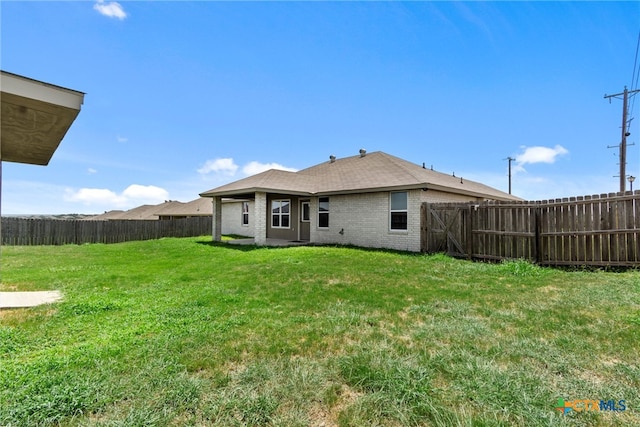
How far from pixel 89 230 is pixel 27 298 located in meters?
16.1

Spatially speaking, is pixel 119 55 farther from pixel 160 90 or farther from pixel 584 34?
pixel 584 34

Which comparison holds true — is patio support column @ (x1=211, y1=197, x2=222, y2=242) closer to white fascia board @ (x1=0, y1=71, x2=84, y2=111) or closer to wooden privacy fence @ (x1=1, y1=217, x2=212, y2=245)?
wooden privacy fence @ (x1=1, y1=217, x2=212, y2=245)

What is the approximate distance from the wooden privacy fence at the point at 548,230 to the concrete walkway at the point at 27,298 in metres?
11.4

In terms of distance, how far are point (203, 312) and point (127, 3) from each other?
7.45 meters

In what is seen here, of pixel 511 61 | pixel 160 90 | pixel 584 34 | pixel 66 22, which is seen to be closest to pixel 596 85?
pixel 584 34

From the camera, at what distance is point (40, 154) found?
6.13 metres

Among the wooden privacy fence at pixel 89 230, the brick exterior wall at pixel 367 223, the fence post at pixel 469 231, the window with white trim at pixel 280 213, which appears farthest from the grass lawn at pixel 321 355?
the wooden privacy fence at pixel 89 230

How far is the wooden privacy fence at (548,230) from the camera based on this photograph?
312 inches

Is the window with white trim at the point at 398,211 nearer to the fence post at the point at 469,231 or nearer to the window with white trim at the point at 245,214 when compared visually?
the fence post at the point at 469,231

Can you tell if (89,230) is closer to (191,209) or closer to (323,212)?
(323,212)

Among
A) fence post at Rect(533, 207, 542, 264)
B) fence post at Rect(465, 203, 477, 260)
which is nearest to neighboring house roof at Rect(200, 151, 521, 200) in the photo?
fence post at Rect(465, 203, 477, 260)

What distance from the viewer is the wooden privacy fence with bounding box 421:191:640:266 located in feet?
26.0

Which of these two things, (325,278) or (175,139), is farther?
(175,139)

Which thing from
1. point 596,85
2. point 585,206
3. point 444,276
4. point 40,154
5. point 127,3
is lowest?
point 444,276
